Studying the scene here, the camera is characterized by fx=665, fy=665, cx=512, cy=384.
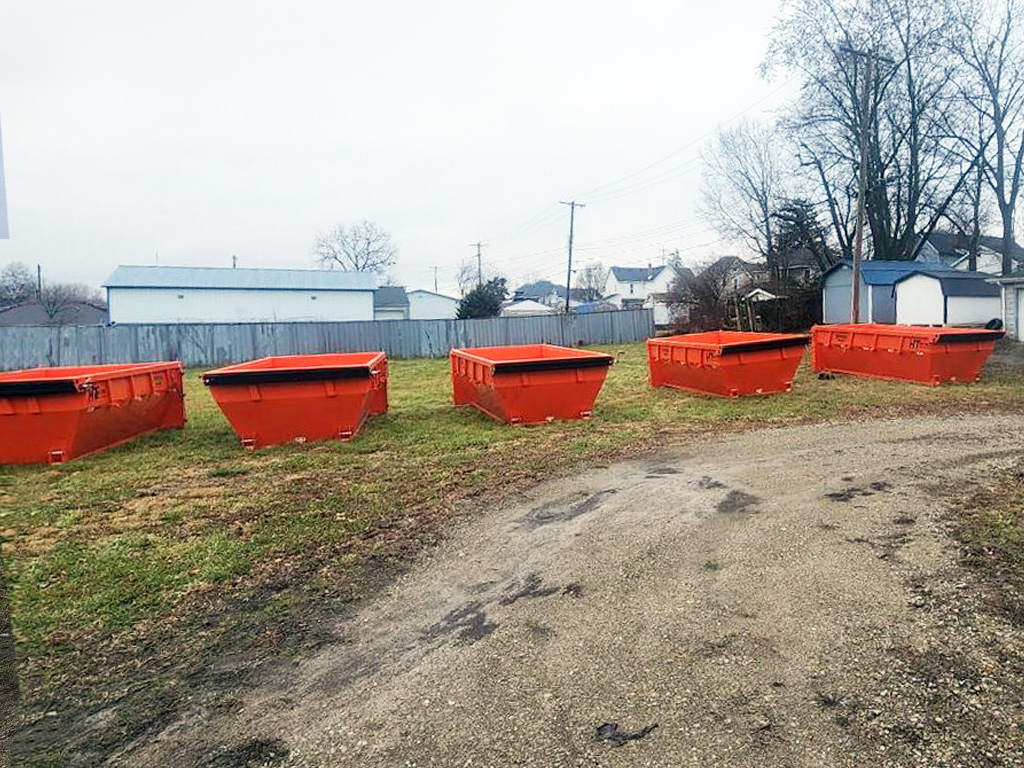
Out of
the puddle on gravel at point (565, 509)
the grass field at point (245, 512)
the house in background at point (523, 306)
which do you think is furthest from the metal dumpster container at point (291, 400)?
the house in background at point (523, 306)

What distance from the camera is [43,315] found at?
5741 cm

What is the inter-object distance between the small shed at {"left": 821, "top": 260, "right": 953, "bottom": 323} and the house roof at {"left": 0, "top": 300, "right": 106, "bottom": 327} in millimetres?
52575

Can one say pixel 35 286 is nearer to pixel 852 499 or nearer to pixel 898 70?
pixel 898 70

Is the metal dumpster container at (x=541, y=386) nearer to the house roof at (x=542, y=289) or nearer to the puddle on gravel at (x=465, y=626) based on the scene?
the puddle on gravel at (x=465, y=626)

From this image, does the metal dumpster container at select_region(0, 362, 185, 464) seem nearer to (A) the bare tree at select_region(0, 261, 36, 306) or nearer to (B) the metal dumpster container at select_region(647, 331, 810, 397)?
(B) the metal dumpster container at select_region(647, 331, 810, 397)

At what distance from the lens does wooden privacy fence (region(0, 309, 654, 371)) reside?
932 inches

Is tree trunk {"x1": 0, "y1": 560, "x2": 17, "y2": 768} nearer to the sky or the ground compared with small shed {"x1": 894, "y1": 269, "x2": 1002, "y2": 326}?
nearer to the ground

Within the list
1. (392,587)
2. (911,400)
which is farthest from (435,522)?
(911,400)

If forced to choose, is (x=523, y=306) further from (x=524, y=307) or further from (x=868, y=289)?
(x=868, y=289)

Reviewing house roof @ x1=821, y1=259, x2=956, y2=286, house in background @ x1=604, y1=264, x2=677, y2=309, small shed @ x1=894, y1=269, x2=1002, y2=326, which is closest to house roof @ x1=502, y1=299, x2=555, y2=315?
house in background @ x1=604, y1=264, x2=677, y2=309

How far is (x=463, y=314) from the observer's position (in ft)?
132

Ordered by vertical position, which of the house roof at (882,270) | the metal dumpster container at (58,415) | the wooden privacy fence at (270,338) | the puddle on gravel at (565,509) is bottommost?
the puddle on gravel at (565,509)

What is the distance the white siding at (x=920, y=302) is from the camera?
80.8 feet

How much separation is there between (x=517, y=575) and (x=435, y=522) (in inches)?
55.3
